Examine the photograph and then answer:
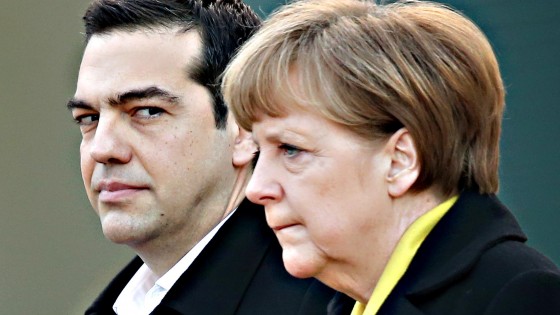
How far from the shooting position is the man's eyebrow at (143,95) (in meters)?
3.19

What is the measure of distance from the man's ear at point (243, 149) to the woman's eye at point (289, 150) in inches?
32.0

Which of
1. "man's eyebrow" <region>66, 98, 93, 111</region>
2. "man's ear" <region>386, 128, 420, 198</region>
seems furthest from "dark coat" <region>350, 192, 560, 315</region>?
"man's eyebrow" <region>66, 98, 93, 111</region>

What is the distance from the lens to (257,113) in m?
2.49

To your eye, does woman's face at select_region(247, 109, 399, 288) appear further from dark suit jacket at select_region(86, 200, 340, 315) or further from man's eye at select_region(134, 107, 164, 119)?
man's eye at select_region(134, 107, 164, 119)

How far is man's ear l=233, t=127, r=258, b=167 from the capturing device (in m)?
3.29

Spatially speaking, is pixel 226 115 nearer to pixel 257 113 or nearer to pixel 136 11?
pixel 136 11

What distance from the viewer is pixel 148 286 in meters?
3.47

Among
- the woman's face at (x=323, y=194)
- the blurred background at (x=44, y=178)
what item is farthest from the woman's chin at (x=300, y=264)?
the blurred background at (x=44, y=178)

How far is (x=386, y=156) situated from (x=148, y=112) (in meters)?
0.96

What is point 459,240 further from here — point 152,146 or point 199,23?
point 199,23

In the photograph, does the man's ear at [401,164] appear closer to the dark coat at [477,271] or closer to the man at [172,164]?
the dark coat at [477,271]

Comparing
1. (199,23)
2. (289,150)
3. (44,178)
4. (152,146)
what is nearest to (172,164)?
(152,146)

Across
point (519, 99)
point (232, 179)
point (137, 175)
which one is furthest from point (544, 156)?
point (137, 175)

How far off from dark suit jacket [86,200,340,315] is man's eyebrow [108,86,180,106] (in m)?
0.32
